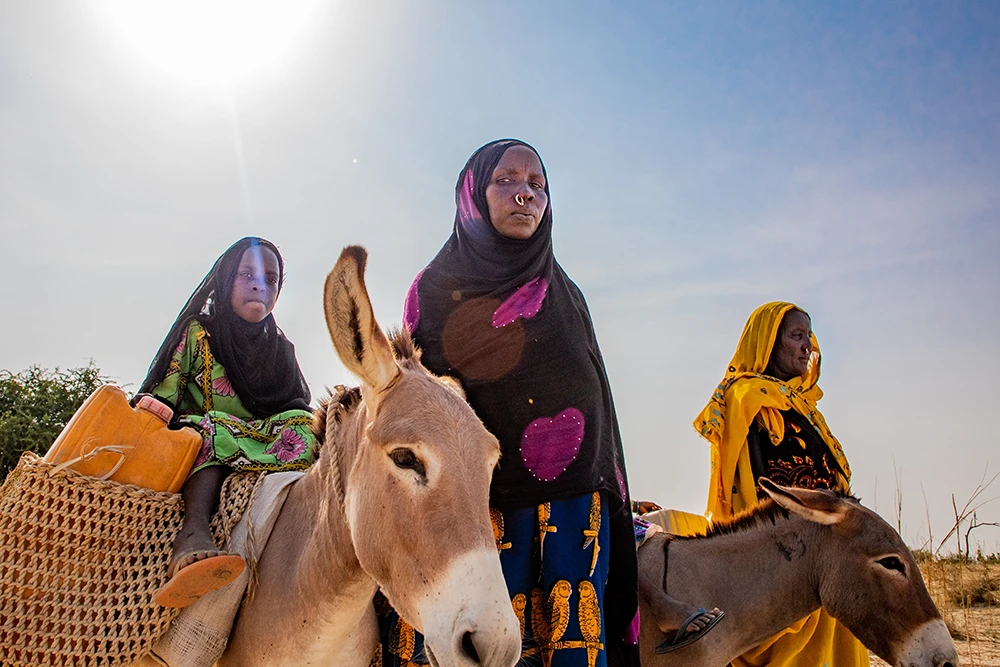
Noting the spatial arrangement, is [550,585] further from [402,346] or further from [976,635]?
A: [976,635]

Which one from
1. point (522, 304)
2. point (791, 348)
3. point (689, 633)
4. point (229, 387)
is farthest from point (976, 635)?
point (229, 387)

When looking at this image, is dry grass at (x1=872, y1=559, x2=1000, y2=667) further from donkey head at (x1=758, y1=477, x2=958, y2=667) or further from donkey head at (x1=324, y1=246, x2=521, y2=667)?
donkey head at (x1=324, y1=246, x2=521, y2=667)

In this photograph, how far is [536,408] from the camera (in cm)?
293

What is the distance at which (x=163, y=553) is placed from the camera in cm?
271

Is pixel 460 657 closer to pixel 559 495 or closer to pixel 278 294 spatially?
pixel 559 495

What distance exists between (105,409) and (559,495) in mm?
1780

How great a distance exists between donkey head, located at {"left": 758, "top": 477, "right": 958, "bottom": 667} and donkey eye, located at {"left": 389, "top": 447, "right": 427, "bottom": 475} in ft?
9.38

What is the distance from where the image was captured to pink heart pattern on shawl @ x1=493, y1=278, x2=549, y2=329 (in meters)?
2.99

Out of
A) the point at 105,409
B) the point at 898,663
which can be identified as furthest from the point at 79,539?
the point at 898,663

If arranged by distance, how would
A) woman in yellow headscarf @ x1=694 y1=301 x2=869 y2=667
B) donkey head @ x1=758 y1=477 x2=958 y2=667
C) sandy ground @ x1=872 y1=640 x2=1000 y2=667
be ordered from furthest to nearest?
1. sandy ground @ x1=872 y1=640 x2=1000 y2=667
2. woman in yellow headscarf @ x1=694 y1=301 x2=869 y2=667
3. donkey head @ x1=758 y1=477 x2=958 y2=667

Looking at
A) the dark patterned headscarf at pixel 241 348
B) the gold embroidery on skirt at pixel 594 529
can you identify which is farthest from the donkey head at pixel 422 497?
the dark patterned headscarf at pixel 241 348

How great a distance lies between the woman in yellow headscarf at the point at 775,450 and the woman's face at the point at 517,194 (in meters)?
2.56

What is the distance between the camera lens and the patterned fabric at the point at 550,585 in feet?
8.91

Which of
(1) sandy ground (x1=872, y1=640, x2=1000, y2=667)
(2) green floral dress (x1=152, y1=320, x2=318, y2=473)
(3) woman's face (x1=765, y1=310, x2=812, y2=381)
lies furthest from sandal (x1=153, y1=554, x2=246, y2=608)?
(1) sandy ground (x1=872, y1=640, x2=1000, y2=667)
